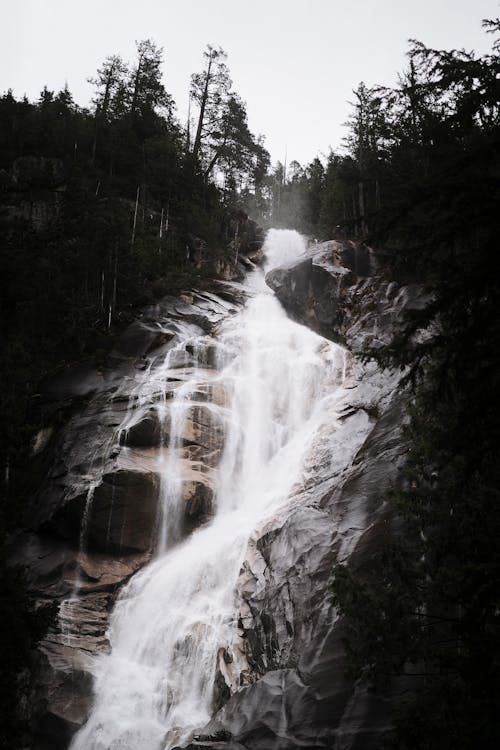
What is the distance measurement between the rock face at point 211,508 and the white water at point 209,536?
15.2 inches

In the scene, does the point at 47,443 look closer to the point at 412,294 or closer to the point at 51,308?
the point at 51,308

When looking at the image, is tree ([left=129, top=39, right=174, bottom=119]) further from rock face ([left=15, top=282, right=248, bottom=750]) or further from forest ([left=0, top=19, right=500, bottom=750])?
rock face ([left=15, top=282, right=248, bottom=750])

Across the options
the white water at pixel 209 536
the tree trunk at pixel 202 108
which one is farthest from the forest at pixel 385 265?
the white water at pixel 209 536

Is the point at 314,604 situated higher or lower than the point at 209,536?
higher

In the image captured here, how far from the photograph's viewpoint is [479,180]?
17.7ft

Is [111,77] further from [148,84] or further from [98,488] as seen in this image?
[98,488]

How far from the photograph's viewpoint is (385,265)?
27.7ft

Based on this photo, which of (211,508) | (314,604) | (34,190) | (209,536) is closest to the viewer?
(314,604)

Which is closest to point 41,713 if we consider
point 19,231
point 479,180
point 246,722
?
point 246,722

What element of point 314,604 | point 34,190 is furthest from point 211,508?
point 34,190

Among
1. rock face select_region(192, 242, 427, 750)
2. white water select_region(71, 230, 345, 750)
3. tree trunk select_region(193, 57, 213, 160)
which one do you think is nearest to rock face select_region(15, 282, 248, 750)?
white water select_region(71, 230, 345, 750)

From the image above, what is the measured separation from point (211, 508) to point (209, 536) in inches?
50.0

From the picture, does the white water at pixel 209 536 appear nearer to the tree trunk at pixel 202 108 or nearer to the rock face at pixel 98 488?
the rock face at pixel 98 488

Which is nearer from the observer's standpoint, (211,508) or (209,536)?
(209,536)
